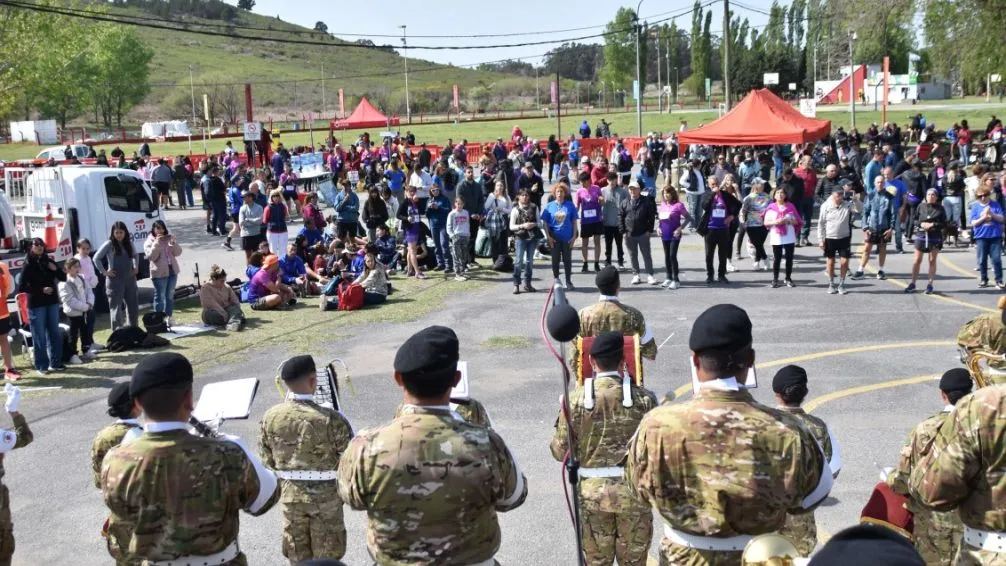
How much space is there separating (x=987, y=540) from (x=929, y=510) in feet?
3.37

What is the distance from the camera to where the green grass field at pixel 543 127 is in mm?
59719

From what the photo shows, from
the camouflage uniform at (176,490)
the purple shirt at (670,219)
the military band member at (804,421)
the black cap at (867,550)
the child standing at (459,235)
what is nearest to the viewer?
the black cap at (867,550)

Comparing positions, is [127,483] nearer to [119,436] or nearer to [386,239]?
[119,436]

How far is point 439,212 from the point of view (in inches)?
750

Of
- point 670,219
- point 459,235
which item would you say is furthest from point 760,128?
point 459,235

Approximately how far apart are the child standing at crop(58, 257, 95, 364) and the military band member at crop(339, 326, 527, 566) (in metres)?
10.7

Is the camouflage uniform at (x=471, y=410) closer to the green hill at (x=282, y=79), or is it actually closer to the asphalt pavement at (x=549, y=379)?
the asphalt pavement at (x=549, y=379)

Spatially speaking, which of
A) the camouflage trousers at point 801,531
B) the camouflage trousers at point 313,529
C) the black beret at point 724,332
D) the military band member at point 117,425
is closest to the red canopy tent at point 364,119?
the military band member at point 117,425

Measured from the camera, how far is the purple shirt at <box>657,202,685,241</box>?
667 inches

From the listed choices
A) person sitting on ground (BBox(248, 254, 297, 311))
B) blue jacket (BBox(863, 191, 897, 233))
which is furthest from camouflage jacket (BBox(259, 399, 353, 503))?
blue jacket (BBox(863, 191, 897, 233))

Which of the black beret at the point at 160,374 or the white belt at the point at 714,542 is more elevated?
the black beret at the point at 160,374

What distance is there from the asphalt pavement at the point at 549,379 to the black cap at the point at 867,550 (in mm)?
5071

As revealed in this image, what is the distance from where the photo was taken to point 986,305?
14.9 m

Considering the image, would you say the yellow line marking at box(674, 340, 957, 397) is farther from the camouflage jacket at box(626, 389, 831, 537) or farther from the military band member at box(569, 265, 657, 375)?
the camouflage jacket at box(626, 389, 831, 537)
